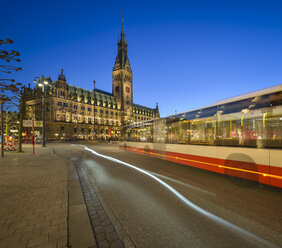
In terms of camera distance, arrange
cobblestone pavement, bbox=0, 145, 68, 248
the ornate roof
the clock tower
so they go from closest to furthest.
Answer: cobblestone pavement, bbox=0, 145, 68, 248 → the ornate roof → the clock tower

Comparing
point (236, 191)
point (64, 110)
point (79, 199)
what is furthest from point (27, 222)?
point (64, 110)

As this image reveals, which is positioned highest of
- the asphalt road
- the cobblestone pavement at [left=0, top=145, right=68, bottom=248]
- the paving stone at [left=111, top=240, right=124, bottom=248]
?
the cobblestone pavement at [left=0, top=145, right=68, bottom=248]

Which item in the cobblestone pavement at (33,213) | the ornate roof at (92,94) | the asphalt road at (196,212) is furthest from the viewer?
the ornate roof at (92,94)

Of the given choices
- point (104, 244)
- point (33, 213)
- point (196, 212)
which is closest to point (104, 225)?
point (104, 244)

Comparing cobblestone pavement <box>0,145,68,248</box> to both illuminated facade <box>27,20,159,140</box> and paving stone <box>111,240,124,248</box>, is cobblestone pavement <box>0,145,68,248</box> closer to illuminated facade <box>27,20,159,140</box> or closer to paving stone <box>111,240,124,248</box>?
paving stone <box>111,240,124,248</box>

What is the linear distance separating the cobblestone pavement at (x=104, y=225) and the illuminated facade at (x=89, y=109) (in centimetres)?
4106

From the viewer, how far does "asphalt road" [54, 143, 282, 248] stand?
8.91 feet

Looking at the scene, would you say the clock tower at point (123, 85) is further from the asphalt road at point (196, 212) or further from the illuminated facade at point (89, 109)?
the asphalt road at point (196, 212)

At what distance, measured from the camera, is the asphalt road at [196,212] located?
8.91 ft

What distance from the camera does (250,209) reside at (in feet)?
12.4

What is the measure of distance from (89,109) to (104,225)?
8682 centimetres

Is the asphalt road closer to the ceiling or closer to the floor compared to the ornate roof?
closer to the floor

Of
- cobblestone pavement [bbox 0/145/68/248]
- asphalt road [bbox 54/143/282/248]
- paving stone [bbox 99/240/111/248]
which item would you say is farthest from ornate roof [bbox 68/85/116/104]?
paving stone [bbox 99/240/111/248]

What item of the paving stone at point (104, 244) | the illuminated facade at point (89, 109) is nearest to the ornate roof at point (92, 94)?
the illuminated facade at point (89, 109)
